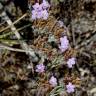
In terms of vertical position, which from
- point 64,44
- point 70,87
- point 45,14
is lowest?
point 70,87

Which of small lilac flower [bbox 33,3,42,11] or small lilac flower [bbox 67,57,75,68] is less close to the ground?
small lilac flower [bbox 33,3,42,11]

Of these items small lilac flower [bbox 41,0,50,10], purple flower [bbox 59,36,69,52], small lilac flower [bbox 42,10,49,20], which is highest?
small lilac flower [bbox 41,0,50,10]

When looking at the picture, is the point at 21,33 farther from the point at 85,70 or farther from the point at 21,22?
the point at 85,70

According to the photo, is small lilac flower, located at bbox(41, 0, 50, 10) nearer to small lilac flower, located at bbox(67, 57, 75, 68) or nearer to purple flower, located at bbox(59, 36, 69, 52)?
purple flower, located at bbox(59, 36, 69, 52)

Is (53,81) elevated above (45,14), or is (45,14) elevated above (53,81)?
(45,14)

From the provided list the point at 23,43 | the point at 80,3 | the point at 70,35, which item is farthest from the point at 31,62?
the point at 80,3

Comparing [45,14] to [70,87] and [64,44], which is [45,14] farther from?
[70,87]

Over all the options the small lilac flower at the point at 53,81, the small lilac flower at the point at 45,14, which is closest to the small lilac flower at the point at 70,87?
the small lilac flower at the point at 53,81

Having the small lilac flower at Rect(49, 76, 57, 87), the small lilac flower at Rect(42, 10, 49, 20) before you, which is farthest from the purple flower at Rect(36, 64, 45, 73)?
the small lilac flower at Rect(42, 10, 49, 20)

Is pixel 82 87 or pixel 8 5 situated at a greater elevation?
pixel 8 5

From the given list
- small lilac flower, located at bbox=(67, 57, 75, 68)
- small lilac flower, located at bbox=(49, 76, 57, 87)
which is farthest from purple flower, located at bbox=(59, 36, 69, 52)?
small lilac flower, located at bbox=(49, 76, 57, 87)

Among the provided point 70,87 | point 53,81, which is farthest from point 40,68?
point 70,87
